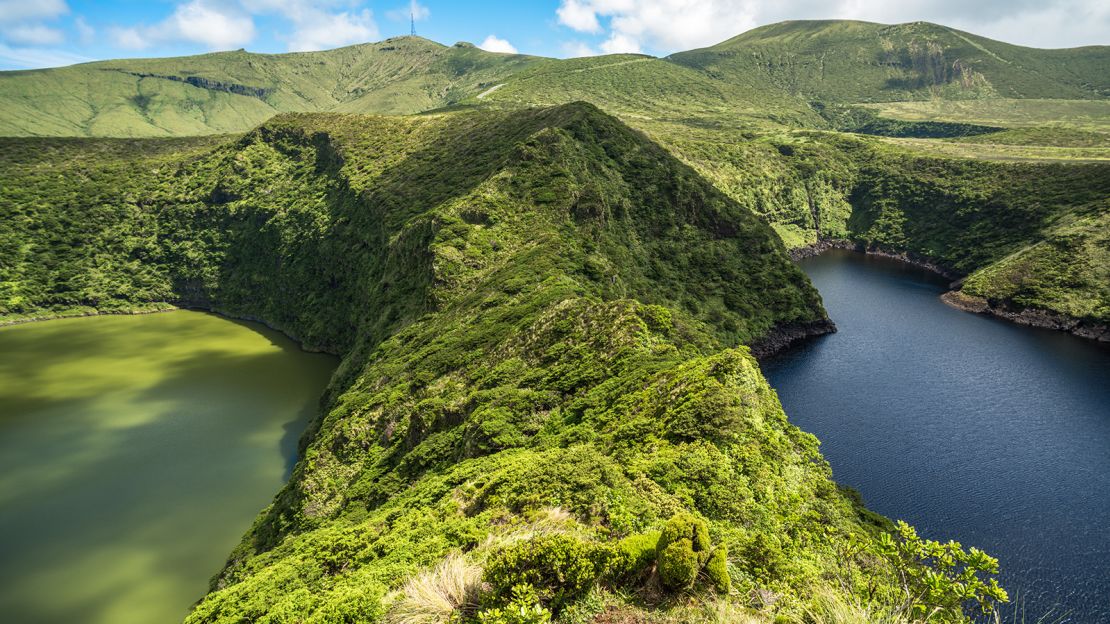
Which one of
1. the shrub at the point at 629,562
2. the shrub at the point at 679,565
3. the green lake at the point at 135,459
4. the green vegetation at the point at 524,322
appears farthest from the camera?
the green lake at the point at 135,459

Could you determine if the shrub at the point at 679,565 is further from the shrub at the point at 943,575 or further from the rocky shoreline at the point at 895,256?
the rocky shoreline at the point at 895,256

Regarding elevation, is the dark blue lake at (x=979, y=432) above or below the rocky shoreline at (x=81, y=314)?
below

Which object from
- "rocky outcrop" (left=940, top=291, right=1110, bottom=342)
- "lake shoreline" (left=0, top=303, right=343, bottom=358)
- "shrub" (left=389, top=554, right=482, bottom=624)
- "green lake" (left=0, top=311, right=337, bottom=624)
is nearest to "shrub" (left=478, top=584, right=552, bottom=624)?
"shrub" (left=389, top=554, right=482, bottom=624)

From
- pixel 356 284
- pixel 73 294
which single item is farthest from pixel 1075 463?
pixel 73 294

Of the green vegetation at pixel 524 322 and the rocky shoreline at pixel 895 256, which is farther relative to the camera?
the rocky shoreline at pixel 895 256

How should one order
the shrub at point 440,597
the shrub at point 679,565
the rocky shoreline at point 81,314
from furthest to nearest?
1. the rocky shoreline at point 81,314
2. the shrub at point 679,565
3. the shrub at point 440,597

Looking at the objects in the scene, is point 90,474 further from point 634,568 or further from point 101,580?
point 634,568

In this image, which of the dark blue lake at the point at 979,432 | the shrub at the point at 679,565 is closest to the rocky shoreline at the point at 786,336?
the dark blue lake at the point at 979,432
